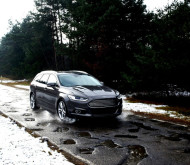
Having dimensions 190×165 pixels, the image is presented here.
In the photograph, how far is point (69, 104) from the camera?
778 cm

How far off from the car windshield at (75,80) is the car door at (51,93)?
10.1 inches

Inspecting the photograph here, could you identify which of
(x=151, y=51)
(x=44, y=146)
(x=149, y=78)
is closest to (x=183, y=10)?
(x=151, y=51)

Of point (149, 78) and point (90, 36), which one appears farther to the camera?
point (90, 36)

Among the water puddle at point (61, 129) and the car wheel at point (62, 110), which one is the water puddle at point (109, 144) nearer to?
the water puddle at point (61, 129)

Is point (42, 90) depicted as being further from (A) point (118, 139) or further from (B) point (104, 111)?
(A) point (118, 139)

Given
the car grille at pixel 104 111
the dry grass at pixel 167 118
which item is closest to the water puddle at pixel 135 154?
the car grille at pixel 104 111

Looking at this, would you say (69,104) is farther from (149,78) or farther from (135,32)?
(135,32)

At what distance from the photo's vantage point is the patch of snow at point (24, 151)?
4.47 metres

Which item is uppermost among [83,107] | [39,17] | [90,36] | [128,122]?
[39,17]

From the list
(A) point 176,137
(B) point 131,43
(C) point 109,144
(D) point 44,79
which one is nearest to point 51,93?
(D) point 44,79

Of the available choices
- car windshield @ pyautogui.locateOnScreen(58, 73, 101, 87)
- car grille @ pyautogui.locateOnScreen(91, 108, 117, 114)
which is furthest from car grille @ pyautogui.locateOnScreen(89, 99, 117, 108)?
car windshield @ pyautogui.locateOnScreen(58, 73, 101, 87)

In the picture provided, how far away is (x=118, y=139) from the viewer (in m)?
6.14

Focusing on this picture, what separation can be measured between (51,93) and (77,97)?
169cm

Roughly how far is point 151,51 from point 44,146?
986cm
